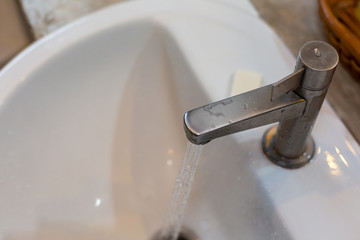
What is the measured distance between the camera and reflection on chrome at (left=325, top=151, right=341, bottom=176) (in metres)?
0.41

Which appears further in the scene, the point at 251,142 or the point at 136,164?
the point at 136,164

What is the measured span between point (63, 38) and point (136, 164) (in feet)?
0.70

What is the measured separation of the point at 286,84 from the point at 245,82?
0.16 m

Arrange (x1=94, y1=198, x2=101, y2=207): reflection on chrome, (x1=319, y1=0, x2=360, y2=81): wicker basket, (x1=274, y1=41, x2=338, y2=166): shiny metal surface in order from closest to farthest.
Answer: (x1=274, y1=41, x2=338, y2=166): shiny metal surface → (x1=319, y1=0, x2=360, y2=81): wicker basket → (x1=94, y1=198, x2=101, y2=207): reflection on chrome

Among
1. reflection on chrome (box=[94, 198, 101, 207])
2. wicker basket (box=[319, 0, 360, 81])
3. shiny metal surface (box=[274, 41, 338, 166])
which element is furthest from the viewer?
reflection on chrome (box=[94, 198, 101, 207])

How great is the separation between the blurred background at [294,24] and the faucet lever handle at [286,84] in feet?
0.38

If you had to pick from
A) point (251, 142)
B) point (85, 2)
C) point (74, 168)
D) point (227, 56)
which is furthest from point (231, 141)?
point (85, 2)

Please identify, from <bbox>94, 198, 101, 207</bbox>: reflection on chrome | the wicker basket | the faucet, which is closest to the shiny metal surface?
the faucet

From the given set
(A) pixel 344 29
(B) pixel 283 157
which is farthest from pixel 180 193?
(A) pixel 344 29

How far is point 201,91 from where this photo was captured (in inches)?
19.4

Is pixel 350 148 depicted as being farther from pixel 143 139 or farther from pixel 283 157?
pixel 143 139

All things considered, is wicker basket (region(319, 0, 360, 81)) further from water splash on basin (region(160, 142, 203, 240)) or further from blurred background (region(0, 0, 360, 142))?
water splash on basin (region(160, 142, 203, 240))

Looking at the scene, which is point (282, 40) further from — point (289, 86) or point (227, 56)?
point (289, 86)

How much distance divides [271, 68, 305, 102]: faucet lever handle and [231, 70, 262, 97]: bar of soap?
149mm
